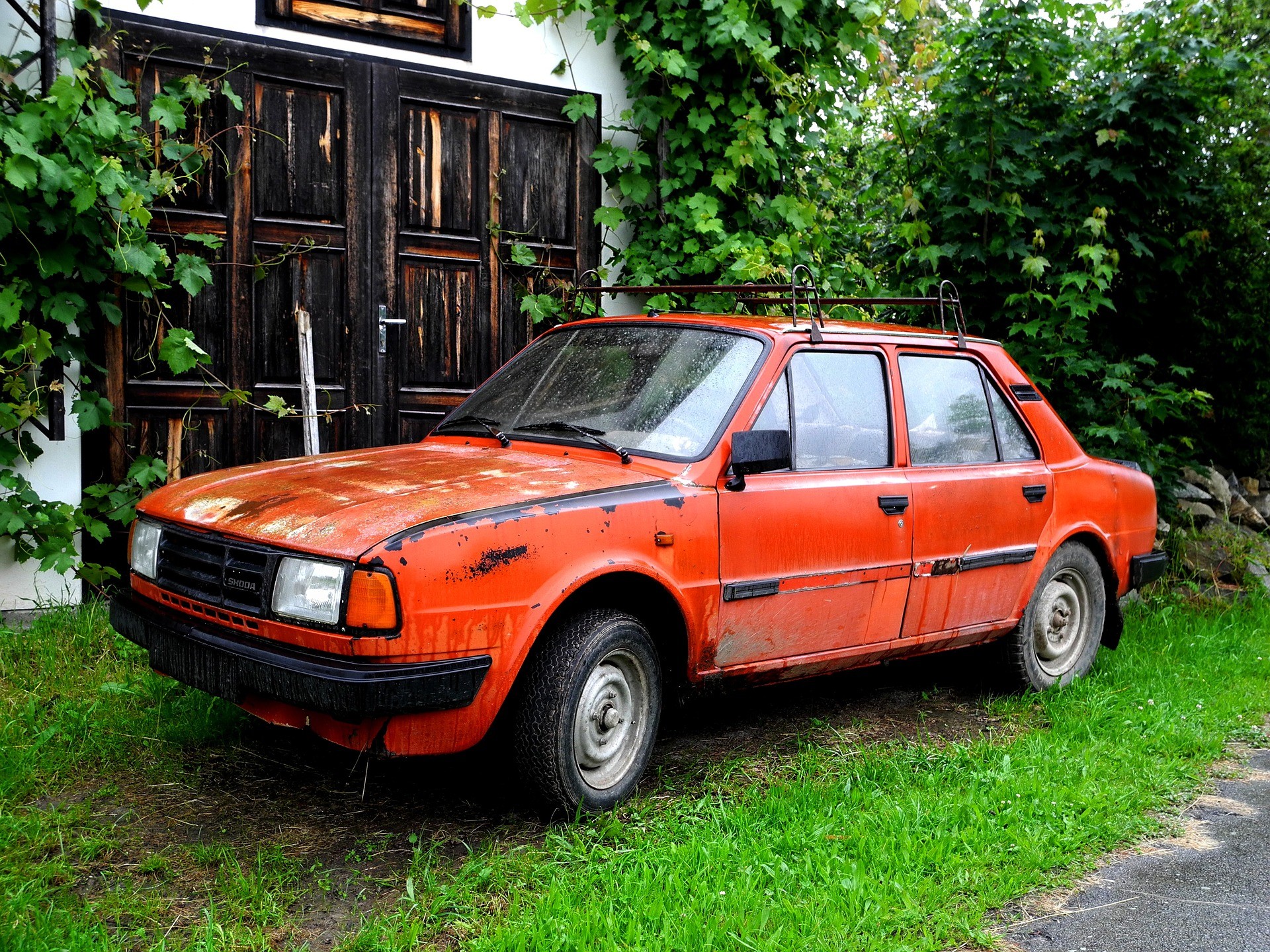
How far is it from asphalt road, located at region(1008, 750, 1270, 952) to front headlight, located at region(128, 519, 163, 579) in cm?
297

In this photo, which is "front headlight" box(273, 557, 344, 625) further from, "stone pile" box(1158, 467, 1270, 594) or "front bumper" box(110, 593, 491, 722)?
"stone pile" box(1158, 467, 1270, 594)

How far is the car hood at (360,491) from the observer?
342cm

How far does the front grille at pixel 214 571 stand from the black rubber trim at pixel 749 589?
160 cm

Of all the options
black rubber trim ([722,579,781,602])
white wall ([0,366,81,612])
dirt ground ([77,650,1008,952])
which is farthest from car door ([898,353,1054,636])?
white wall ([0,366,81,612])

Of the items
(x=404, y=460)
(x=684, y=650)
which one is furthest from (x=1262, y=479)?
(x=404, y=460)

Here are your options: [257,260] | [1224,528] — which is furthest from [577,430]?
[1224,528]

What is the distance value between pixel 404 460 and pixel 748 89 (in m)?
4.67

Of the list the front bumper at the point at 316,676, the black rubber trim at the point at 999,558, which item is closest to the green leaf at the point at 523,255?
the black rubber trim at the point at 999,558

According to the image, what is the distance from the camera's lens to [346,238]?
6.92 meters

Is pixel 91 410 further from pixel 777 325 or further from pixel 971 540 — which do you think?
pixel 971 540

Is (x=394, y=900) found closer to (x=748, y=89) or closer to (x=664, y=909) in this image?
(x=664, y=909)

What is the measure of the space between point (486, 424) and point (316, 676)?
1.67 m

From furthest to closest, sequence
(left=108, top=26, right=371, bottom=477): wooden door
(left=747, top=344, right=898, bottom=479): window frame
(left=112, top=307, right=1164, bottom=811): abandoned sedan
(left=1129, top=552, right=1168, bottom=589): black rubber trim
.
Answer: (left=108, top=26, right=371, bottom=477): wooden door < (left=1129, top=552, right=1168, bottom=589): black rubber trim < (left=747, top=344, right=898, bottom=479): window frame < (left=112, top=307, right=1164, bottom=811): abandoned sedan

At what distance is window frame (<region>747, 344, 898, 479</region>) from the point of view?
175 inches
